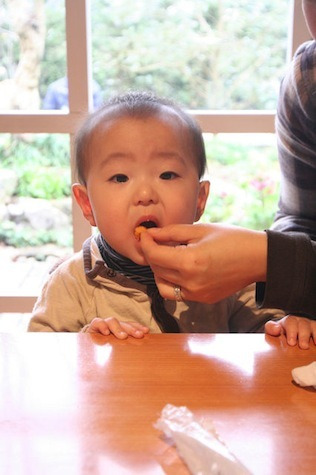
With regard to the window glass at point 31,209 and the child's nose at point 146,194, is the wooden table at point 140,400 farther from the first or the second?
the window glass at point 31,209

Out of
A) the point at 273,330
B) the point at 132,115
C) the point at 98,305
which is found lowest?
the point at 98,305

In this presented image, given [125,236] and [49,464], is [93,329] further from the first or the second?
[49,464]

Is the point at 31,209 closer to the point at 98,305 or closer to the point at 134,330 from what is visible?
the point at 98,305

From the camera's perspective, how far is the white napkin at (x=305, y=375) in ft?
2.23

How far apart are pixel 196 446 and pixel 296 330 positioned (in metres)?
0.35

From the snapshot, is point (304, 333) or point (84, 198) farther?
point (84, 198)

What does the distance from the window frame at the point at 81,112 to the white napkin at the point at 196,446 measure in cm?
171

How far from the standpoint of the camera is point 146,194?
105cm

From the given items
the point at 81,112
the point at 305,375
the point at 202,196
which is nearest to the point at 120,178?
the point at 202,196

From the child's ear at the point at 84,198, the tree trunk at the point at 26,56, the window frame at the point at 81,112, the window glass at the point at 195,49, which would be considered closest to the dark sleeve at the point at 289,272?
the child's ear at the point at 84,198

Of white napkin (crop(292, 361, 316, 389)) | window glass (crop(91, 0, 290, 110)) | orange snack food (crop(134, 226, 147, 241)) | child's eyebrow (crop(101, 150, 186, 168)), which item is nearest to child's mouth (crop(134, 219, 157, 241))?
orange snack food (crop(134, 226, 147, 241))

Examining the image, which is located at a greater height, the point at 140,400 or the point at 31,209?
the point at 140,400

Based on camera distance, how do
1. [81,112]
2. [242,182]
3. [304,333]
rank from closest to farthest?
[304,333] < [81,112] < [242,182]

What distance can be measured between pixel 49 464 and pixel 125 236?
60cm
